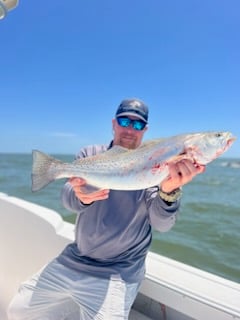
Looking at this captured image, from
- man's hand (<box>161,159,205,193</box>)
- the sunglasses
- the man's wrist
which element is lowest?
the man's wrist

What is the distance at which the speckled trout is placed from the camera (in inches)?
63.4

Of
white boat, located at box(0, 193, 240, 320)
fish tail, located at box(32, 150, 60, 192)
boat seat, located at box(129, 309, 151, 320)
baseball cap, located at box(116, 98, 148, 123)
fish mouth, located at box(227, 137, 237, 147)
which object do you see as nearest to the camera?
fish mouth, located at box(227, 137, 237, 147)

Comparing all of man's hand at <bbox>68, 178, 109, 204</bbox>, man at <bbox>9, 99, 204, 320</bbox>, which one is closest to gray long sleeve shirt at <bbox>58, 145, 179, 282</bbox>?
man at <bbox>9, 99, 204, 320</bbox>

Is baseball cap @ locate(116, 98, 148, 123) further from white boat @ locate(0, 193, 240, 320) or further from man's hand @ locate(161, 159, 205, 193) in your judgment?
white boat @ locate(0, 193, 240, 320)

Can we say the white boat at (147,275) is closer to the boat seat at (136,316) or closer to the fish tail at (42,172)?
the boat seat at (136,316)

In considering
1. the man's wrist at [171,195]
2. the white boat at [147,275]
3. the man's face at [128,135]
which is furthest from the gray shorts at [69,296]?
the man's face at [128,135]

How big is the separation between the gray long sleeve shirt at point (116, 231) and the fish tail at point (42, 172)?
29cm

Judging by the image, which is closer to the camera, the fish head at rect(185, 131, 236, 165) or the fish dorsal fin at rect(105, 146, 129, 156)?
the fish head at rect(185, 131, 236, 165)

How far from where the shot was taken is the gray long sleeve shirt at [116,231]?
1.99 meters

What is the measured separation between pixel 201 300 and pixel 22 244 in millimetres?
1762

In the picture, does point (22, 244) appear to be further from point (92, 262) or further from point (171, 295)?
point (171, 295)

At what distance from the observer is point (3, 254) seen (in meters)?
3.14

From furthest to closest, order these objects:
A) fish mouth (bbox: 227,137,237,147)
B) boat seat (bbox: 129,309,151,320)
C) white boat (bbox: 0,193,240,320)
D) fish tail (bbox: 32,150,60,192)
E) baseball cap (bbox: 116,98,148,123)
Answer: boat seat (bbox: 129,309,151,320)
baseball cap (bbox: 116,98,148,123)
white boat (bbox: 0,193,240,320)
fish tail (bbox: 32,150,60,192)
fish mouth (bbox: 227,137,237,147)

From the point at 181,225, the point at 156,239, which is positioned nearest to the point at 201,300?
the point at 156,239
